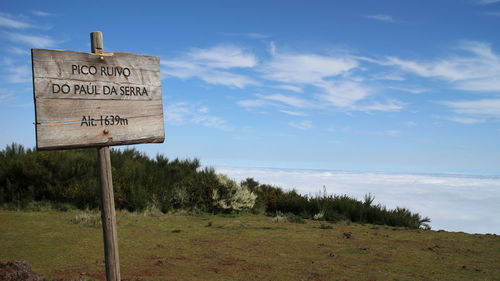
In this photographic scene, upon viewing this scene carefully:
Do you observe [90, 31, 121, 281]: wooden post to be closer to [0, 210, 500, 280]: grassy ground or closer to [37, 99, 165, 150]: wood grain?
[37, 99, 165, 150]: wood grain

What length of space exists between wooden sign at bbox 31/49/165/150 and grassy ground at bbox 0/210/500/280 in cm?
186

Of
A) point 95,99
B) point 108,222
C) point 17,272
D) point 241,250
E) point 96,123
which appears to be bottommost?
point 241,250

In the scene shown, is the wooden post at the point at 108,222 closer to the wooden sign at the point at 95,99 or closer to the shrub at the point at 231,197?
the wooden sign at the point at 95,99

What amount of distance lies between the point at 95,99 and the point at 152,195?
21.8 feet

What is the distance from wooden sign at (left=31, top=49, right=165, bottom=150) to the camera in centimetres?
475

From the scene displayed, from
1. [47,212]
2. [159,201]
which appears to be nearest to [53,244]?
[47,212]

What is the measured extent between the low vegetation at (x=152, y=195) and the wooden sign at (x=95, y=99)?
5750 millimetres

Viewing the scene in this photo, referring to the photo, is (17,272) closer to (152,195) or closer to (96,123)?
(96,123)

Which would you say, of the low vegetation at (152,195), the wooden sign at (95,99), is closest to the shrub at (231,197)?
the low vegetation at (152,195)

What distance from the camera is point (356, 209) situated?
11727mm

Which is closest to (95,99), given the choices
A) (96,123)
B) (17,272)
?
(96,123)

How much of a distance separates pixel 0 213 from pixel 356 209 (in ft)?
29.1

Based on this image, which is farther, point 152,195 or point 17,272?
point 152,195

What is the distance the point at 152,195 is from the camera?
11.4 metres
